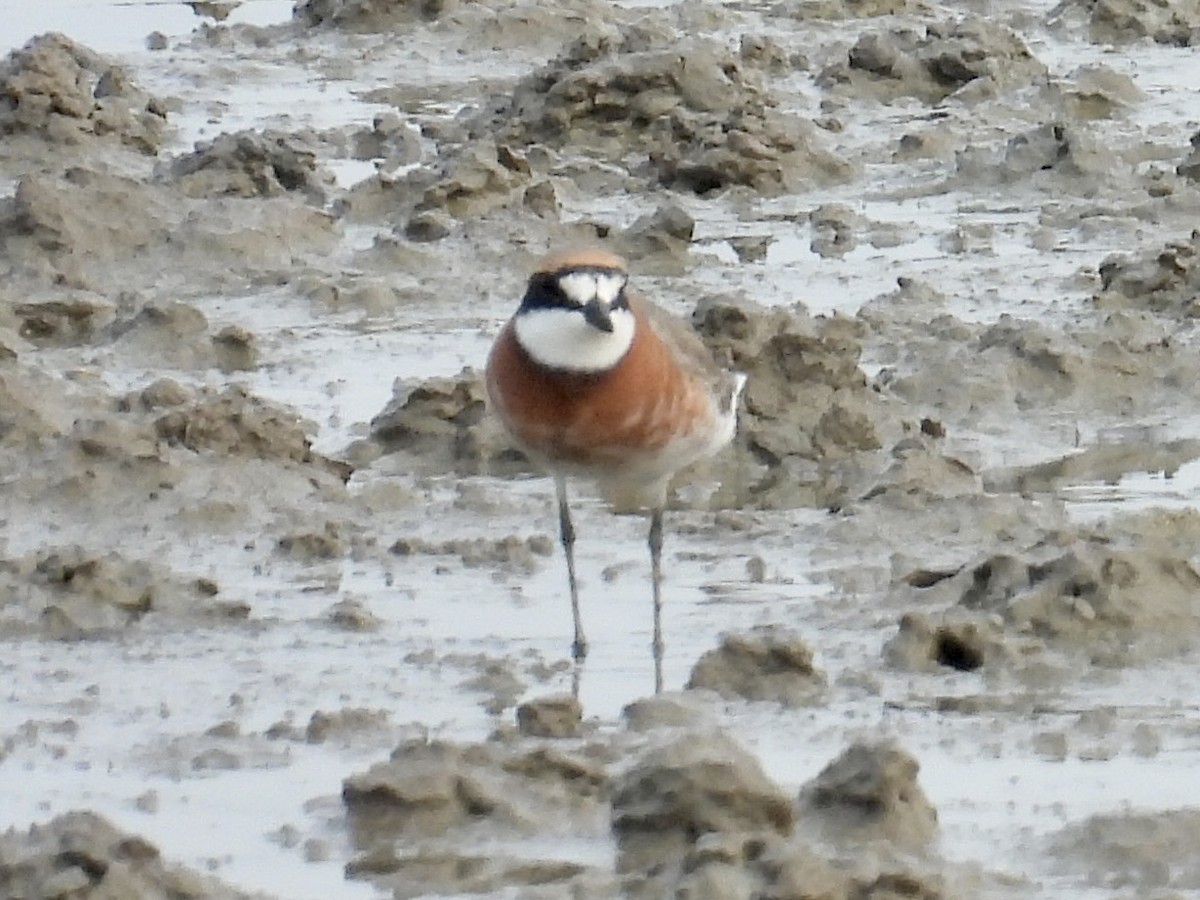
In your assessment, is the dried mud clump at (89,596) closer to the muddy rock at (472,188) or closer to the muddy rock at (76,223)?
the muddy rock at (76,223)

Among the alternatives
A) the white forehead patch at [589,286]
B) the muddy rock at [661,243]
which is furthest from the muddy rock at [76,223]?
the white forehead patch at [589,286]

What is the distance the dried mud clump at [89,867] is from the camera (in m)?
5.33

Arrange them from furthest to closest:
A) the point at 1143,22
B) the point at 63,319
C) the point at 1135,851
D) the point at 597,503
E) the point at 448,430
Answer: the point at 1143,22 < the point at 63,319 < the point at 448,430 < the point at 597,503 < the point at 1135,851

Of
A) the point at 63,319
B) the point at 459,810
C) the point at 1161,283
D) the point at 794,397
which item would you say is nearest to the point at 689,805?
the point at 459,810

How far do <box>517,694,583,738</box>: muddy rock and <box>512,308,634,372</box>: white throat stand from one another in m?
1.13

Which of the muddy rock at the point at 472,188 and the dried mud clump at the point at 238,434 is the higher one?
the muddy rock at the point at 472,188

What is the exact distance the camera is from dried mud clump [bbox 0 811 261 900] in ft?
17.5

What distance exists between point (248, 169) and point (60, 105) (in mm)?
1367

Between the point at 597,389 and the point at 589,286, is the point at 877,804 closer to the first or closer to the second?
the point at 589,286

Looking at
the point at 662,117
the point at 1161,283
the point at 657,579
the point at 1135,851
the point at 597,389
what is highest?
the point at 662,117

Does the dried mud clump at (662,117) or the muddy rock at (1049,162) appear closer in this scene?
the muddy rock at (1049,162)

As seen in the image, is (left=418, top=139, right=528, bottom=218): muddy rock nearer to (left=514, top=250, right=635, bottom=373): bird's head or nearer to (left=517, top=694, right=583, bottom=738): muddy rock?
(left=514, top=250, right=635, bottom=373): bird's head

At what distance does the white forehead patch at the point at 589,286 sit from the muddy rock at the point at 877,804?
1758 mm

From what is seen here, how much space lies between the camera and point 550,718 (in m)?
6.67
